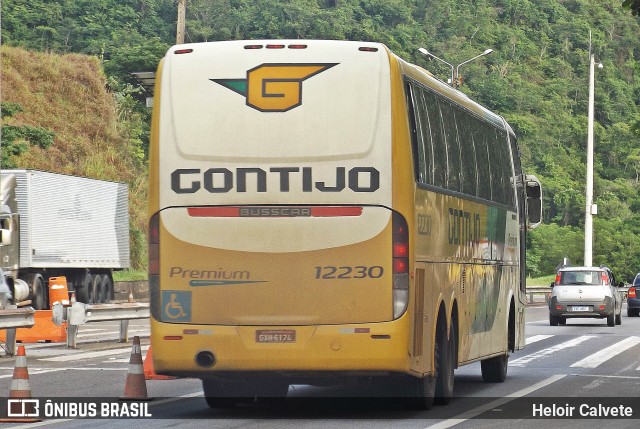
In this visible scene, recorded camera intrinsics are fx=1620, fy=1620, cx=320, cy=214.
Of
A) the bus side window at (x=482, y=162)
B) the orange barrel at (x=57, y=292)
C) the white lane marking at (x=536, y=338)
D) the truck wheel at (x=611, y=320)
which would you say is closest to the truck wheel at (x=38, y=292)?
the orange barrel at (x=57, y=292)

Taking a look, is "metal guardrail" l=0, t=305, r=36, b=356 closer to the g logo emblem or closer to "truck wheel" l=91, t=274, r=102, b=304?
the g logo emblem

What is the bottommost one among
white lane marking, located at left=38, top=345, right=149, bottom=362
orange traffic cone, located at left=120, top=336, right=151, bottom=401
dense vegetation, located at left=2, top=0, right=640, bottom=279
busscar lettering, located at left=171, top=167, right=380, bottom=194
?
white lane marking, located at left=38, top=345, right=149, bottom=362

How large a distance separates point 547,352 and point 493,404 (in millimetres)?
11161

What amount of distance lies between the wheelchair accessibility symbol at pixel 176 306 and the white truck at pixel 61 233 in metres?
22.5

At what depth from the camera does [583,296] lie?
41.6 m

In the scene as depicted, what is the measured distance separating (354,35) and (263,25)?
8573mm

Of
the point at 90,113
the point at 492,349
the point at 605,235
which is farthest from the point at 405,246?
the point at 605,235

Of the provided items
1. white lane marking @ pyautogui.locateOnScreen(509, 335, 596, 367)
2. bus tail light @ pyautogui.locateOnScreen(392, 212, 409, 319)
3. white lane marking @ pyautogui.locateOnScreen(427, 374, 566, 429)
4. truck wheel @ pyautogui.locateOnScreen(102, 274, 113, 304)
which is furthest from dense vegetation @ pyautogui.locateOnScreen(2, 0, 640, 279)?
bus tail light @ pyautogui.locateOnScreen(392, 212, 409, 319)

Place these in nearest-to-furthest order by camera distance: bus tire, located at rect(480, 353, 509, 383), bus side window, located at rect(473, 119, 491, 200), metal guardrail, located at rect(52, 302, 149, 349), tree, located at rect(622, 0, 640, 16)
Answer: tree, located at rect(622, 0, 640, 16) → bus side window, located at rect(473, 119, 491, 200) → bus tire, located at rect(480, 353, 509, 383) → metal guardrail, located at rect(52, 302, 149, 349)

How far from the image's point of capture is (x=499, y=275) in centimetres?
2061

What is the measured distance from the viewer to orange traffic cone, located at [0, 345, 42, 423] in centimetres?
1445

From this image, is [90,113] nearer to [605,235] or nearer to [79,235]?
[79,235]

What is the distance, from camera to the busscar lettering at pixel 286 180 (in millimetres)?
14695

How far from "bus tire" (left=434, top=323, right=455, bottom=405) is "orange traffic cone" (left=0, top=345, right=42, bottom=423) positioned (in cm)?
404
